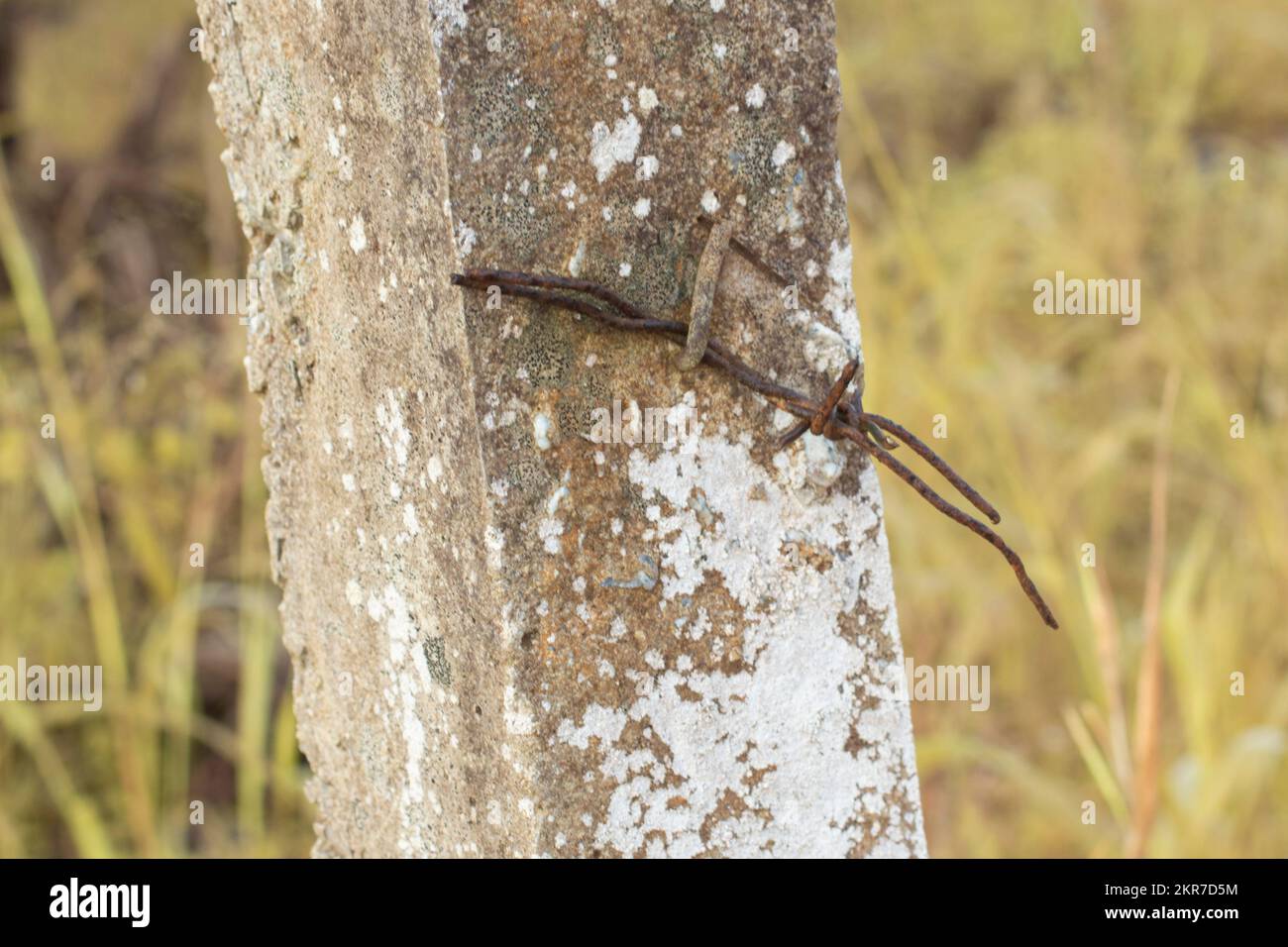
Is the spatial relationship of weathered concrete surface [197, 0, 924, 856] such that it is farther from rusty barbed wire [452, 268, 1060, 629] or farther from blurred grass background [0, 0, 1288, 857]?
blurred grass background [0, 0, 1288, 857]

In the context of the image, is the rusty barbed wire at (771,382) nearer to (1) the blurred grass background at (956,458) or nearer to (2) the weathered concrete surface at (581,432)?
(2) the weathered concrete surface at (581,432)

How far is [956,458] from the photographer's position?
6.97 feet

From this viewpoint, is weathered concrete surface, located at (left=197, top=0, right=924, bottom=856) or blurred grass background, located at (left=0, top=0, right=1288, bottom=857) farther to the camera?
blurred grass background, located at (left=0, top=0, right=1288, bottom=857)

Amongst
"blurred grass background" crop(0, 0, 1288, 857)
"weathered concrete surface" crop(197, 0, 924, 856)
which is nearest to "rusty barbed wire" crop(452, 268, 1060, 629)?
"weathered concrete surface" crop(197, 0, 924, 856)

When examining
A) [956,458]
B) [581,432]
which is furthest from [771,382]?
[956,458]

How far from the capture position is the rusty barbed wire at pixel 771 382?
64cm

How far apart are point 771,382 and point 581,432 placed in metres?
0.12

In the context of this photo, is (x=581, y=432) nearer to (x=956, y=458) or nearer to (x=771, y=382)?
(x=771, y=382)

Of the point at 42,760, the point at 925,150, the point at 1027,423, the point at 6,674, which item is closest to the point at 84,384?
the point at 6,674

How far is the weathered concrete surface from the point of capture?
0.65m

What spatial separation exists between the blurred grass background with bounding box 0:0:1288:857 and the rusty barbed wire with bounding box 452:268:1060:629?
0.49m

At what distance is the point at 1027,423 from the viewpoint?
1987mm

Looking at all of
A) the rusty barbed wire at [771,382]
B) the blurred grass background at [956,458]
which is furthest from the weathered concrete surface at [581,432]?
the blurred grass background at [956,458]

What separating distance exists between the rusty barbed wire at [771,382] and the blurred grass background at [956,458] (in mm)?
494
